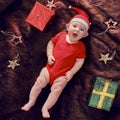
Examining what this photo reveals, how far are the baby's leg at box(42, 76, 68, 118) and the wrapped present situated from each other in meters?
0.24

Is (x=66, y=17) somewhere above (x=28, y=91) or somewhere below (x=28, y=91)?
above

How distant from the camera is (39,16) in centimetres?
159

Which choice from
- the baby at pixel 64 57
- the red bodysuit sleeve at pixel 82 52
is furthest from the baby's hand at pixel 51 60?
the red bodysuit sleeve at pixel 82 52

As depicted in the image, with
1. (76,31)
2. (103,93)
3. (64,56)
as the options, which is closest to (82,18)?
(76,31)

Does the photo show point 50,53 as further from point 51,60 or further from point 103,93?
point 103,93

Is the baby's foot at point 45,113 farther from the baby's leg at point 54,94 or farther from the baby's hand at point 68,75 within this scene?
the baby's hand at point 68,75

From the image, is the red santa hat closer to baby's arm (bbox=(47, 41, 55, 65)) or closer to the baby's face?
the baby's face

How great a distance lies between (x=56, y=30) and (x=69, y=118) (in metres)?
0.39

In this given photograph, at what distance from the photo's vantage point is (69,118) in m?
1.60

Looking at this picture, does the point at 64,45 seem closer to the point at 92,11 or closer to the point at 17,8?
the point at 92,11

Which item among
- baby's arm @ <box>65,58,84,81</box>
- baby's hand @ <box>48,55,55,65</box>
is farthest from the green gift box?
baby's hand @ <box>48,55,55,65</box>

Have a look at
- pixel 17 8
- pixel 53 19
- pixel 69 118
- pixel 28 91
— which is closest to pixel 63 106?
pixel 69 118

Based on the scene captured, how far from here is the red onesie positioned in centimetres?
151

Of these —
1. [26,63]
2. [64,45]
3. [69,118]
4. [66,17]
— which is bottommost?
[69,118]
